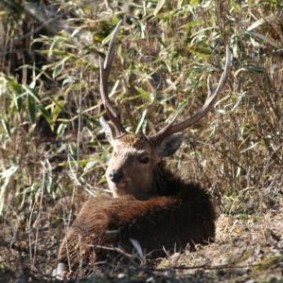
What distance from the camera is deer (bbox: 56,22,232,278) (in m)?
6.85

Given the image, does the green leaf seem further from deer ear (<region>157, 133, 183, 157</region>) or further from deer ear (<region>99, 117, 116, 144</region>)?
deer ear (<region>157, 133, 183, 157</region>)

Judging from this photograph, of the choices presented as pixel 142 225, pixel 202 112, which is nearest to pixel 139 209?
pixel 142 225

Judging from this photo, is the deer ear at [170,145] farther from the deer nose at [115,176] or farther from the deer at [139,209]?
the deer nose at [115,176]

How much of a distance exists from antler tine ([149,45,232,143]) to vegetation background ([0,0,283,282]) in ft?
1.53

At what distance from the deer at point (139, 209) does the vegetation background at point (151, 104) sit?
32 centimetres

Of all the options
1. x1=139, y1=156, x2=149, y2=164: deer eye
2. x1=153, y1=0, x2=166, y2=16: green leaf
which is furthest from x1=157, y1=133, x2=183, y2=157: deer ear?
x1=153, y1=0, x2=166, y2=16: green leaf

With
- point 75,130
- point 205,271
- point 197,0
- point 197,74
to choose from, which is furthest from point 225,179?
point 205,271

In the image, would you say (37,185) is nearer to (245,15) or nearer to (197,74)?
(197,74)

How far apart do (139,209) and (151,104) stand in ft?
9.60

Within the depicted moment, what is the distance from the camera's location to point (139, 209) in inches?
292

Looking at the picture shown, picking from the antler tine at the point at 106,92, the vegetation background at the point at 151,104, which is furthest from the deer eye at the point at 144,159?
the vegetation background at the point at 151,104

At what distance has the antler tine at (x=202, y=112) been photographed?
8578 millimetres

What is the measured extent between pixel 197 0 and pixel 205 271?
12.6 feet

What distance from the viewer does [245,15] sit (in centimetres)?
947
